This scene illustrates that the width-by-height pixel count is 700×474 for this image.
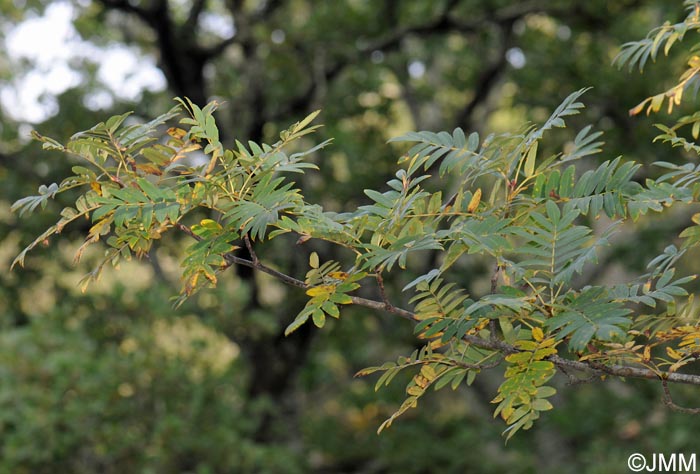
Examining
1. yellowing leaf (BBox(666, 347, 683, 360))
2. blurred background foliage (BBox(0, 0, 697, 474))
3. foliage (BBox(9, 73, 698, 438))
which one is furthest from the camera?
blurred background foliage (BBox(0, 0, 697, 474))

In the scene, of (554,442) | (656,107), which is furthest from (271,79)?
(656,107)

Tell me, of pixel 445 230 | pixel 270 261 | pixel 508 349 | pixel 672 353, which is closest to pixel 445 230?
pixel 445 230

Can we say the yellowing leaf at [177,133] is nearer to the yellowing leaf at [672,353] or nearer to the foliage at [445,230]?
the foliage at [445,230]

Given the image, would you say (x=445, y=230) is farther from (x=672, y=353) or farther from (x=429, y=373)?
(x=672, y=353)

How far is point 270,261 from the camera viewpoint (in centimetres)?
576

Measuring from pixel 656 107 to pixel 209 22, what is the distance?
5489 millimetres

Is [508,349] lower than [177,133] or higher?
lower

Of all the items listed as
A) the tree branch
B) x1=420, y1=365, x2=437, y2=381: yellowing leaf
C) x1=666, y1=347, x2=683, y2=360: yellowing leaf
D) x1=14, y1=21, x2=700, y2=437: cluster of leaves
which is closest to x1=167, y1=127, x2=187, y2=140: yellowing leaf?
x1=14, y1=21, x2=700, y2=437: cluster of leaves

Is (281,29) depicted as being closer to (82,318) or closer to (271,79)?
(271,79)

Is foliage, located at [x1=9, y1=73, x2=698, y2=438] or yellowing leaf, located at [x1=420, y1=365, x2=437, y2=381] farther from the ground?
foliage, located at [x1=9, y1=73, x2=698, y2=438]

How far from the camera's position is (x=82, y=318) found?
542 cm

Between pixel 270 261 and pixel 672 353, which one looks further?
pixel 270 261

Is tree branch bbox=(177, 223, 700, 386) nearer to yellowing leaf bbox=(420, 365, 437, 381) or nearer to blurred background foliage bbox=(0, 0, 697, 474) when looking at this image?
yellowing leaf bbox=(420, 365, 437, 381)

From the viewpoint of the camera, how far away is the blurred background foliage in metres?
4.78
